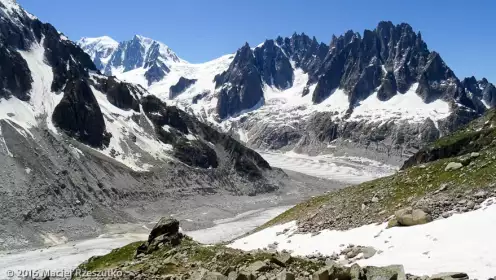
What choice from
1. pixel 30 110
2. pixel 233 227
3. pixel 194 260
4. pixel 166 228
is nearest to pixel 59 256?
pixel 233 227

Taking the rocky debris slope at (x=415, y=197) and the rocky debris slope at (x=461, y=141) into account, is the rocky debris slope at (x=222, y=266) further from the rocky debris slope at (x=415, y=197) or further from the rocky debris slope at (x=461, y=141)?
the rocky debris slope at (x=461, y=141)

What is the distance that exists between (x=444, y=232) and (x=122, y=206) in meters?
153

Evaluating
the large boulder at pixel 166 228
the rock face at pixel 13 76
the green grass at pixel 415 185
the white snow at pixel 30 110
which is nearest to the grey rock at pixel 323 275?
the green grass at pixel 415 185

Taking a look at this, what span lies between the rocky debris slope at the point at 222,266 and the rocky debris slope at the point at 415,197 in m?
6.37

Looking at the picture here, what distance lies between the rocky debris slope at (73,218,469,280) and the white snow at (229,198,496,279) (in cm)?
170

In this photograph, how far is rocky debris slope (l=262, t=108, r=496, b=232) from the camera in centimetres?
2439

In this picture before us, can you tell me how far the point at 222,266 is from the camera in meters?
23.7

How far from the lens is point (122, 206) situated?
16212 cm

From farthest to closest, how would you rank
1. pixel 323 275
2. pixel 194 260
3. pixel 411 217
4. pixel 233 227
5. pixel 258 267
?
pixel 233 227 → pixel 194 260 → pixel 411 217 → pixel 258 267 → pixel 323 275

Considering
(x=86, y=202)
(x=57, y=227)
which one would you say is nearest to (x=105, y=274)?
(x=57, y=227)

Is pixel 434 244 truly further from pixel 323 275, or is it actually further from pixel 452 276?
pixel 323 275

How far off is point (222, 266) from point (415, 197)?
44.2ft

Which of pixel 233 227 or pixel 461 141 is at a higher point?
pixel 461 141

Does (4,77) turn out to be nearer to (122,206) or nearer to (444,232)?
(122,206)
